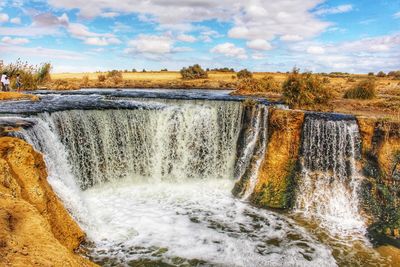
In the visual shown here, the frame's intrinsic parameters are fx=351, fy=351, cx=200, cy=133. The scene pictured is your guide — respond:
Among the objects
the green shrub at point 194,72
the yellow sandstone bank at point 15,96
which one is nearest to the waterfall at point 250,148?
the yellow sandstone bank at point 15,96

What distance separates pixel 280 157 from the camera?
13320 mm

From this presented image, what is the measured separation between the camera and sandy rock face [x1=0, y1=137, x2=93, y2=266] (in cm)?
399

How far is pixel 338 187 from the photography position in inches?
485

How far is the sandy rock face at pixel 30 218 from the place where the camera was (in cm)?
399

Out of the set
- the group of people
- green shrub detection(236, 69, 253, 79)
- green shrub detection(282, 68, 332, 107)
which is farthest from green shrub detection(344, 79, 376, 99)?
the group of people

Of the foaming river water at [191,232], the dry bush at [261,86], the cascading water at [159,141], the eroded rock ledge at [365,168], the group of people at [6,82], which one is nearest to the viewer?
the foaming river water at [191,232]

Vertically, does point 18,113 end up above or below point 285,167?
above

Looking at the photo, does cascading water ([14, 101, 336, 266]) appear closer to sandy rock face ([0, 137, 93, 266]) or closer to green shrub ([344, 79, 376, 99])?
sandy rock face ([0, 137, 93, 266])

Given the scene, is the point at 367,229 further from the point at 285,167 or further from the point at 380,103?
the point at 380,103

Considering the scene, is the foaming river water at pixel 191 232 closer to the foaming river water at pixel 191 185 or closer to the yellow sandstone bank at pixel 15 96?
the foaming river water at pixel 191 185

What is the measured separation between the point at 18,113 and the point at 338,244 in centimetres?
1177

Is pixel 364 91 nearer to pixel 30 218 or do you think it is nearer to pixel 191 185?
pixel 191 185

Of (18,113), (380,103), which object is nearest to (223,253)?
(18,113)

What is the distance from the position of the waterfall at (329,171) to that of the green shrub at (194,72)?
30113 mm
